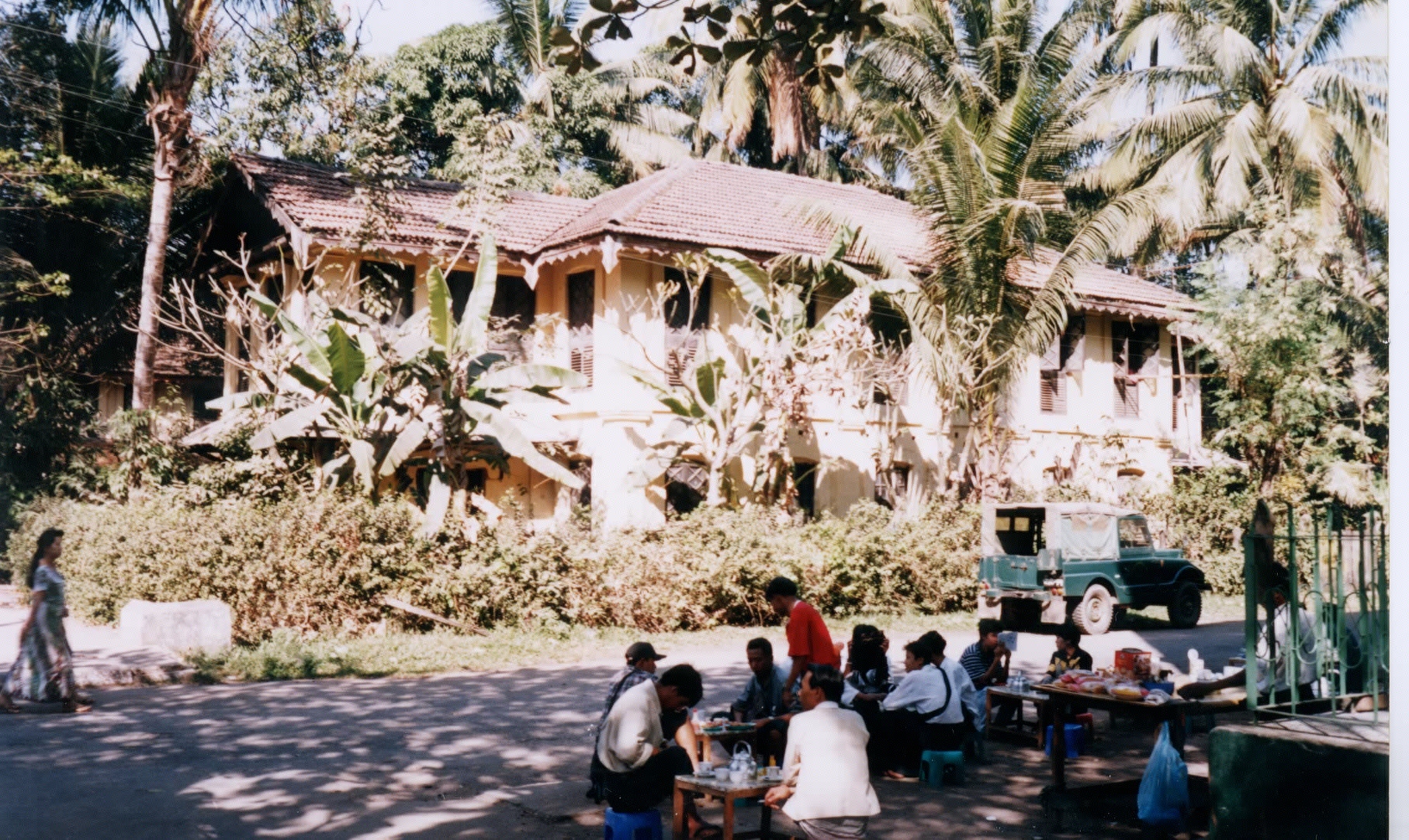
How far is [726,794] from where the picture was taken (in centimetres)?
663

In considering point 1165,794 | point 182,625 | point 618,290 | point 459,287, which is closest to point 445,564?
point 182,625

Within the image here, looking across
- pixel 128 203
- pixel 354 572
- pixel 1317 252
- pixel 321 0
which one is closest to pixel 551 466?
pixel 354 572

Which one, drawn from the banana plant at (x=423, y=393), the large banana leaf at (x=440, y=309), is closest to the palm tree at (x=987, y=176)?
the banana plant at (x=423, y=393)

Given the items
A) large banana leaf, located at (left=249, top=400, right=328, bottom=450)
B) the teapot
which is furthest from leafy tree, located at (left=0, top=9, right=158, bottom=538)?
the teapot

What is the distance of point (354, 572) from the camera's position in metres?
14.7

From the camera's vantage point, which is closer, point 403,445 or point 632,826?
point 632,826

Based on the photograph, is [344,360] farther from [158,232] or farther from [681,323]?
[681,323]

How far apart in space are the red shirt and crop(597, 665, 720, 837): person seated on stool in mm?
2087

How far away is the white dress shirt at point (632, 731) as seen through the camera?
664 cm

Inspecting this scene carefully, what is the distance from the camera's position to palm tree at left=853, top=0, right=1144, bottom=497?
64.2 ft

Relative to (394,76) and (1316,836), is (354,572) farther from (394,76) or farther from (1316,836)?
(394,76)

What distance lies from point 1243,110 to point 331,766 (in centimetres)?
2094

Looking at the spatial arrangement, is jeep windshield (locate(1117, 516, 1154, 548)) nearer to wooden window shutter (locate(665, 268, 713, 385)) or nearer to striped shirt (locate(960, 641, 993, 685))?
wooden window shutter (locate(665, 268, 713, 385))

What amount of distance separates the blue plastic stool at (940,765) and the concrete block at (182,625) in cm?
841
